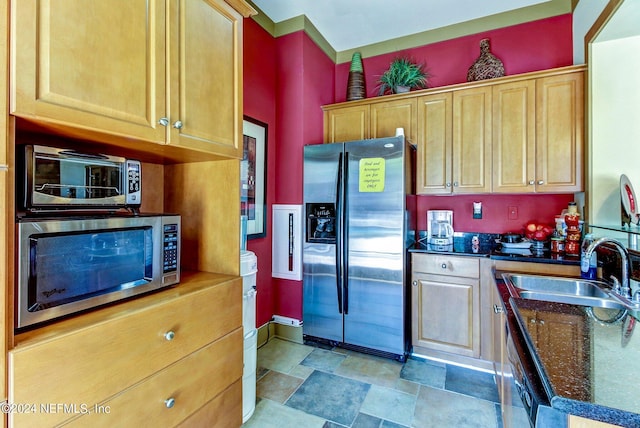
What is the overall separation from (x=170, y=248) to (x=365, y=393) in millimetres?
1579

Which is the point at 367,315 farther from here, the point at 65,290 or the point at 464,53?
the point at 464,53

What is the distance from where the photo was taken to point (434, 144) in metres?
2.65

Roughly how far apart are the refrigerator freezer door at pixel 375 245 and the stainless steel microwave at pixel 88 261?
149cm

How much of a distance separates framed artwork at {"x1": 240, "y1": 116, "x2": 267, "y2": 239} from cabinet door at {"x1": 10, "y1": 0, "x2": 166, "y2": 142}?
129 centimetres

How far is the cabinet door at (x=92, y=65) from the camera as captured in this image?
81 cm

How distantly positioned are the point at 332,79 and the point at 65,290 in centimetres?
308

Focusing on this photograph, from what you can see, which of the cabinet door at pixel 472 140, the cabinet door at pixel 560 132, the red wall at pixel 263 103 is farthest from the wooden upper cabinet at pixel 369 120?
the cabinet door at pixel 560 132

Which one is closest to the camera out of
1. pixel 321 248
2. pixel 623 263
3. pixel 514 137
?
pixel 623 263

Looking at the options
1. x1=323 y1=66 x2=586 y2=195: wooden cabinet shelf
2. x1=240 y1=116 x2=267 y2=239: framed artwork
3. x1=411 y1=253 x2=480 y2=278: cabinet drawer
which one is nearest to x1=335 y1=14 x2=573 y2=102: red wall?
x1=323 y1=66 x2=586 y2=195: wooden cabinet shelf

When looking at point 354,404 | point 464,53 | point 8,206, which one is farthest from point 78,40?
point 464,53

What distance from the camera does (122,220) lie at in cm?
111

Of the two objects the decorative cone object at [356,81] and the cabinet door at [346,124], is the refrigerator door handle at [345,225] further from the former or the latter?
the decorative cone object at [356,81]

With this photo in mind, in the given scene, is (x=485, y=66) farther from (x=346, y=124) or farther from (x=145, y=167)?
(x=145, y=167)

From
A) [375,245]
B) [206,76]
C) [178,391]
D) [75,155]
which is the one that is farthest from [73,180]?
[375,245]
